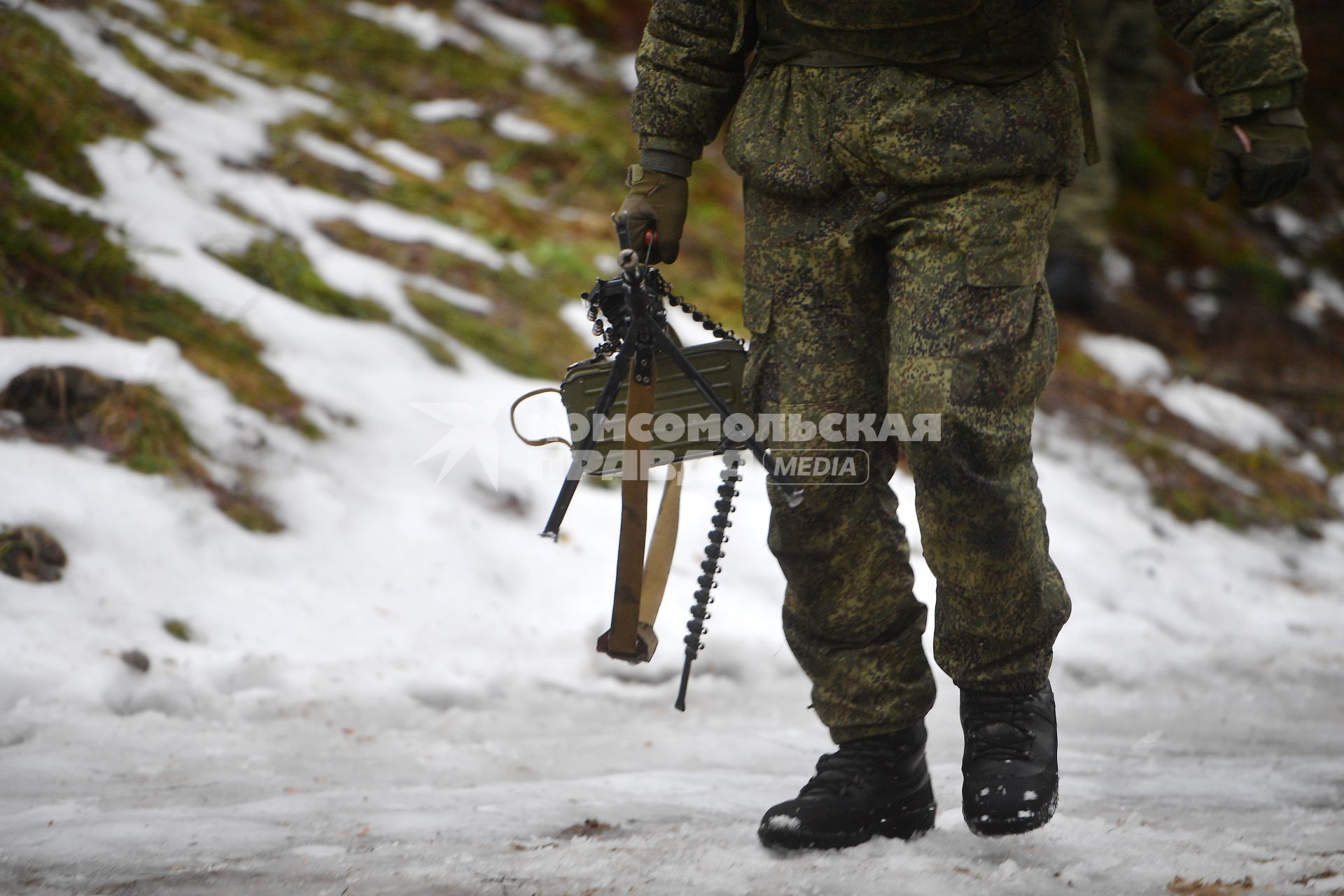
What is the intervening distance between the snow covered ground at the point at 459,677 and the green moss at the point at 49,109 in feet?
0.51

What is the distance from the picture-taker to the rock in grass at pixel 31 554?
3.02m

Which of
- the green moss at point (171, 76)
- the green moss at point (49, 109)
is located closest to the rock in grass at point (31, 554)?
the green moss at point (49, 109)

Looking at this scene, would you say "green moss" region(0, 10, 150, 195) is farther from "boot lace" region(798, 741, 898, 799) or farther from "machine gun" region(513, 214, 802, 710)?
"boot lace" region(798, 741, 898, 799)

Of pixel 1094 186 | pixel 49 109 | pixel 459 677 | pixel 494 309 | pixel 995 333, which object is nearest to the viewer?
pixel 995 333

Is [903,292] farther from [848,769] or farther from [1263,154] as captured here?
[848,769]

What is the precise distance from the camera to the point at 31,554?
3.06 meters

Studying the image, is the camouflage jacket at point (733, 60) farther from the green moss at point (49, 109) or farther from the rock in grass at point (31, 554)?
the green moss at point (49, 109)

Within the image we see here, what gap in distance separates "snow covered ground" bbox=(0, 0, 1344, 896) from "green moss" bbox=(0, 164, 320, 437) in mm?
107

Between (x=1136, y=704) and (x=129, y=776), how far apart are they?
9.11ft

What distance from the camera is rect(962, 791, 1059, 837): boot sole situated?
2.00 m

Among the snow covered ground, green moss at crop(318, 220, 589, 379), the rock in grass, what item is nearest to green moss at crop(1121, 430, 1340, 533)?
the snow covered ground

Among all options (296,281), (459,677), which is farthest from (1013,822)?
(296,281)

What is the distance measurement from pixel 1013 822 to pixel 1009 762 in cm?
11

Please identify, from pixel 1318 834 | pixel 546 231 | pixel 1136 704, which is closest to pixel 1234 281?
pixel 546 231
